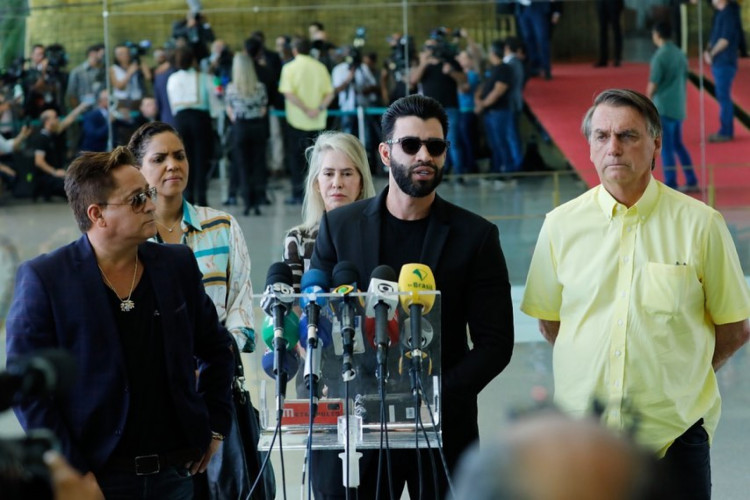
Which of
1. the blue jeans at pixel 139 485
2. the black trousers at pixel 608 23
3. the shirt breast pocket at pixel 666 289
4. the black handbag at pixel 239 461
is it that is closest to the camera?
the blue jeans at pixel 139 485

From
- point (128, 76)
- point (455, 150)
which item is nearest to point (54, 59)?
point (128, 76)

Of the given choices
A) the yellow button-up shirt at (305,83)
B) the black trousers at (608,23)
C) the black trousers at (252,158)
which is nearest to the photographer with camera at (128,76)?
the black trousers at (252,158)

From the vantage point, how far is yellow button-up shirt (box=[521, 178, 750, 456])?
339cm

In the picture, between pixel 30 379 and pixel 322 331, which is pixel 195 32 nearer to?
pixel 322 331

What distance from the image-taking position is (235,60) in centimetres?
1113

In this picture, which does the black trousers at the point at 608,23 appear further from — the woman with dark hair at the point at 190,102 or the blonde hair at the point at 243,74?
the woman with dark hair at the point at 190,102

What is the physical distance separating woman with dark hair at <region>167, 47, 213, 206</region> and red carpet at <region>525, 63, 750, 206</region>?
291 cm

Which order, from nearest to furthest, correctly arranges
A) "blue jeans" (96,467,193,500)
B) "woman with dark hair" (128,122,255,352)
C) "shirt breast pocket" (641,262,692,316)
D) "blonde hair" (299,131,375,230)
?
"blue jeans" (96,467,193,500)
"shirt breast pocket" (641,262,692,316)
"woman with dark hair" (128,122,255,352)
"blonde hair" (299,131,375,230)

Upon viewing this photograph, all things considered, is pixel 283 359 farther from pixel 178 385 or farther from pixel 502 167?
pixel 502 167

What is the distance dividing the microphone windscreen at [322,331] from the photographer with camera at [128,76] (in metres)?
8.54

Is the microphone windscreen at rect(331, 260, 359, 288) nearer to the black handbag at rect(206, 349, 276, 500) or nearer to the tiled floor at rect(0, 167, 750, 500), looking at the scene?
the black handbag at rect(206, 349, 276, 500)

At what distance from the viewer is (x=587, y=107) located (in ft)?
36.2

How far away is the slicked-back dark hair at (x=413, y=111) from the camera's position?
3.54 meters

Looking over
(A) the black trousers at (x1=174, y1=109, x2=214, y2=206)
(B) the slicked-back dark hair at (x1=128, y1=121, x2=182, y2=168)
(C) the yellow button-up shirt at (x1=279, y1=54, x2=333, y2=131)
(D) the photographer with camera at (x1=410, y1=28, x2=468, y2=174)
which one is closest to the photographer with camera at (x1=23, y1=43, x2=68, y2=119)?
(A) the black trousers at (x1=174, y1=109, x2=214, y2=206)
